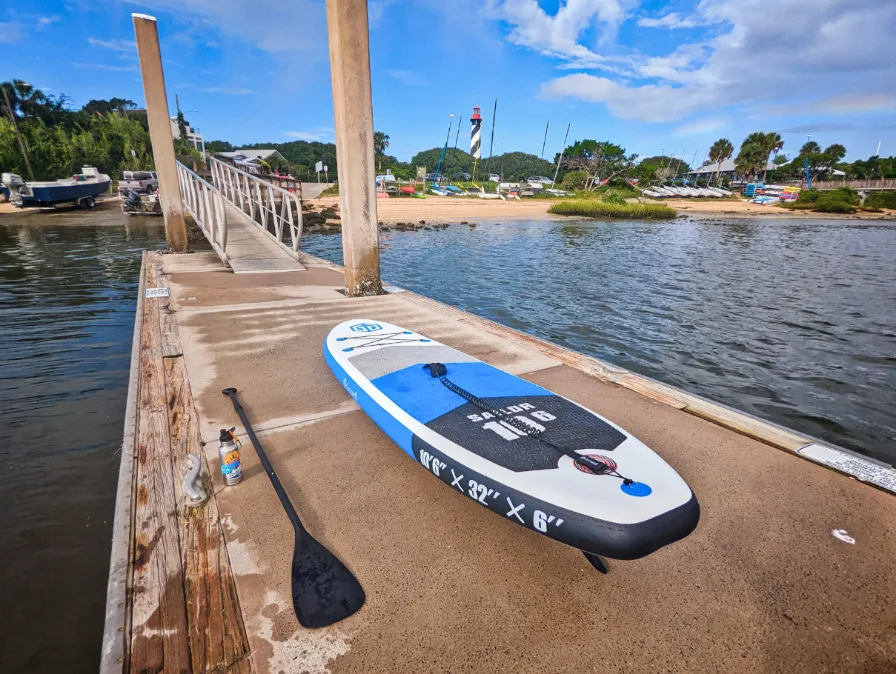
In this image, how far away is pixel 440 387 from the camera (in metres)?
3.12

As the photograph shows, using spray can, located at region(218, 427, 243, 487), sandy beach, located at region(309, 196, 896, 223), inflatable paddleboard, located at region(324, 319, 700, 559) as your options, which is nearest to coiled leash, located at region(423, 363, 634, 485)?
inflatable paddleboard, located at region(324, 319, 700, 559)

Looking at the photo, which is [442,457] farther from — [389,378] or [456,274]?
[456,274]

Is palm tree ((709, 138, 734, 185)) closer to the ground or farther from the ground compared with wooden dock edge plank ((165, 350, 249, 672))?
farther from the ground

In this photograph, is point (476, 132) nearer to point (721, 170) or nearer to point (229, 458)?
point (721, 170)

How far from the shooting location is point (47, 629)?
229 cm

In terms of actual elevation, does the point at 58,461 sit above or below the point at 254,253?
below

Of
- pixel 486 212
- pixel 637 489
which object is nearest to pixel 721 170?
pixel 486 212

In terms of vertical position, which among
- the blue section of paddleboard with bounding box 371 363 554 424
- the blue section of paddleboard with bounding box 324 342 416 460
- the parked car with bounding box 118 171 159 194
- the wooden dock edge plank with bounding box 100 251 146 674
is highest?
the parked car with bounding box 118 171 159 194

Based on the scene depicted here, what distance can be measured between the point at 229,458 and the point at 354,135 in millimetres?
5008

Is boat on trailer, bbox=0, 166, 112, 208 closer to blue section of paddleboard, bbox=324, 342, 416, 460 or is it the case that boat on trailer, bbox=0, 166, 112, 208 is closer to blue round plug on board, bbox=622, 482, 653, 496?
blue section of paddleboard, bbox=324, 342, 416, 460

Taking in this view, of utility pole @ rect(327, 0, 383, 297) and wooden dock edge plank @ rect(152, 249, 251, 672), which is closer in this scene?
wooden dock edge plank @ rect(152, 249, 251, 672)

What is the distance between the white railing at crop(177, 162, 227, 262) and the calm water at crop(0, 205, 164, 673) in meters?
2.15

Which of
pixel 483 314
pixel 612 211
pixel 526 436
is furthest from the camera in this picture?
pixel 612 211

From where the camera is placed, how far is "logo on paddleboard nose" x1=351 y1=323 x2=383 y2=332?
450 centimetres
